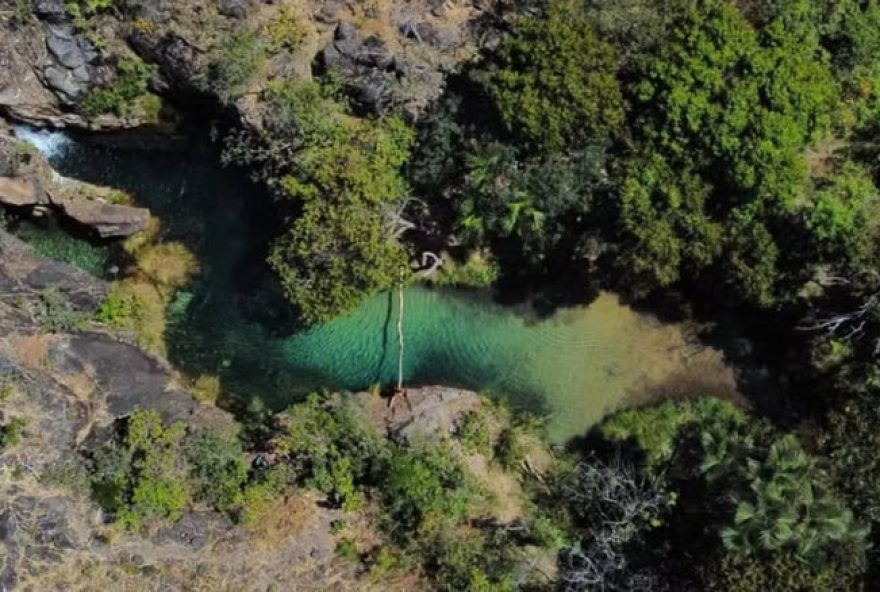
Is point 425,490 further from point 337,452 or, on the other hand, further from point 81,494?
point 81,494

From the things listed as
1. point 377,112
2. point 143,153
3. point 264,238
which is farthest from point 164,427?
point 377,112

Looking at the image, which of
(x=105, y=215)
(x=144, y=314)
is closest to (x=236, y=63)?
(x=105, y=215)

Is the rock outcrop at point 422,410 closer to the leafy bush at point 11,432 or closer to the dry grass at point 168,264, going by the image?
the dry grass at point 168,264

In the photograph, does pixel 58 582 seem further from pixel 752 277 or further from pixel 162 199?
pixel 752 277

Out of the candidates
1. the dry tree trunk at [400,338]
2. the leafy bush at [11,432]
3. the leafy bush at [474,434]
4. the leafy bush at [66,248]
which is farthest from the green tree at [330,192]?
the leafy bush at [11,432]

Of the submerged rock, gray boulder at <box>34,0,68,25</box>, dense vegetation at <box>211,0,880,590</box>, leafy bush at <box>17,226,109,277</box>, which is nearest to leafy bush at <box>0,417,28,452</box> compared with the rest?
leafy bush at <box>17,226,109,277</box>
